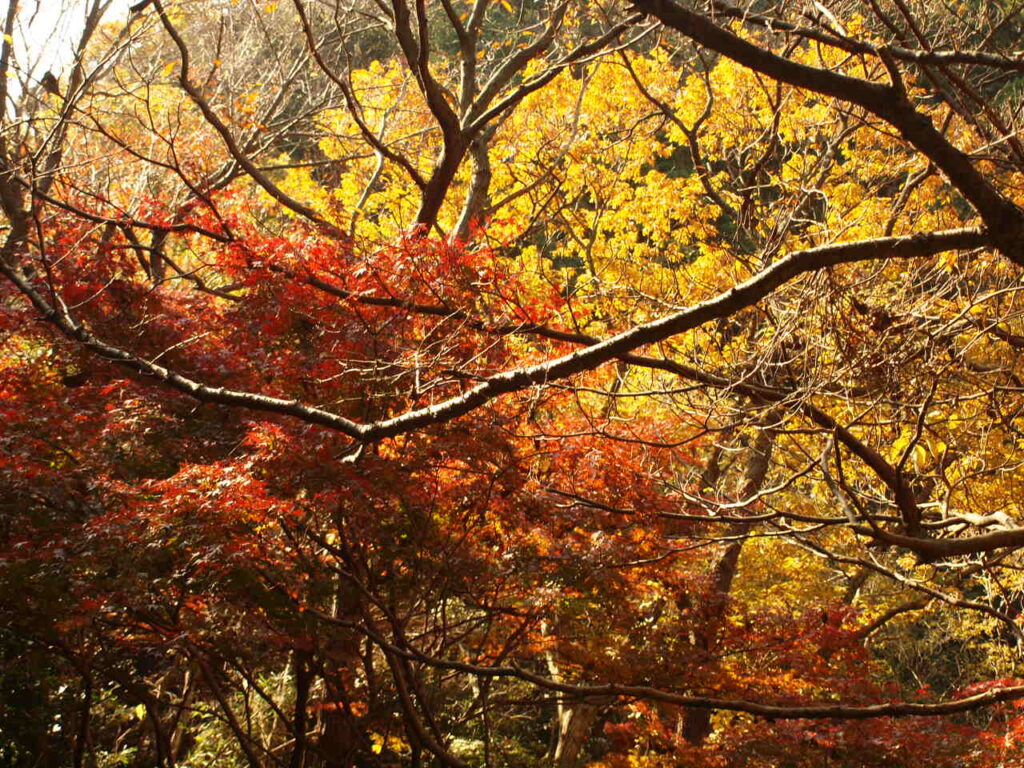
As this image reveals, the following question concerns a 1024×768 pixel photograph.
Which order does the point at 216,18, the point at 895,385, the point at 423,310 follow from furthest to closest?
the point at 216,18
the point at 423,310
the point at 895,385

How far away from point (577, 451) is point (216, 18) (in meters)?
11.7

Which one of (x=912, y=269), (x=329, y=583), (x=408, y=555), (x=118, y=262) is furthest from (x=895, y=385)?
(x=118, y=262)

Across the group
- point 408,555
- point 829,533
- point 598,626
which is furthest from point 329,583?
point 829,533

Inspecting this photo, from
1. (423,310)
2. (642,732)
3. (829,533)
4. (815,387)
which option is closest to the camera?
(815,387)

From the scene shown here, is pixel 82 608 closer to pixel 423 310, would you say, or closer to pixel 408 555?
pixel 408 555

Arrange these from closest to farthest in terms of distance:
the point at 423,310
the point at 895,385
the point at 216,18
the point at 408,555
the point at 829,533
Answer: the point at 895,385, the point at 423,310, the point at 408,555, the point at 829,533, the point at 216,18

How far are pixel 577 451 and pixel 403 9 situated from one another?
298cm

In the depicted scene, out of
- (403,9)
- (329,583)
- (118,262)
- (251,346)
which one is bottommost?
(329,583)

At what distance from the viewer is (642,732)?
24.2ft

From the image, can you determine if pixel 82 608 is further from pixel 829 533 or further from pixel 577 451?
pixel 829 533

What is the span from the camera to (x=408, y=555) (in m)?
5.22

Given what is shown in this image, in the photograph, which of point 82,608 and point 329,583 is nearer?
point 82,608

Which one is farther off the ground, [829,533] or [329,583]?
[829,533]

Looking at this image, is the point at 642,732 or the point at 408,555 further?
the point at 642,732
